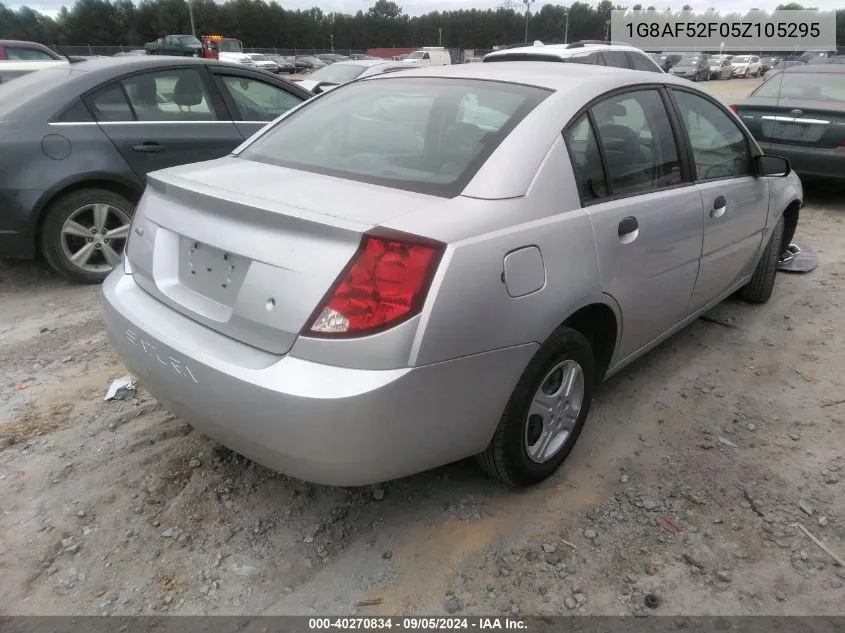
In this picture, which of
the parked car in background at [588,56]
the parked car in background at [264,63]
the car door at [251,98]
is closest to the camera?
the car door at [251,98]

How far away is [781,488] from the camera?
8.57ft

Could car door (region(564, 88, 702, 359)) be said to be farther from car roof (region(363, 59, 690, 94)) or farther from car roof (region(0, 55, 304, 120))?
car roof (region(0, 55, 304, 120))

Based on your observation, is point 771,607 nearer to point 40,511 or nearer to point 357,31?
point 40,511

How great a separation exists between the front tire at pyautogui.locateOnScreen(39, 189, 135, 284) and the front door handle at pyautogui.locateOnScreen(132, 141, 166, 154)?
39cm

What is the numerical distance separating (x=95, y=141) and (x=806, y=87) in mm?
7575

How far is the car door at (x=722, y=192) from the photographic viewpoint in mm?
3254

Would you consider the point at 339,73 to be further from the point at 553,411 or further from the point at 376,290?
the point at 376,290

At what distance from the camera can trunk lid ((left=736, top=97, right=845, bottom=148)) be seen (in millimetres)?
6699

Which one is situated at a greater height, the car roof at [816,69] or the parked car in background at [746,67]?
the car roof at [816,69]

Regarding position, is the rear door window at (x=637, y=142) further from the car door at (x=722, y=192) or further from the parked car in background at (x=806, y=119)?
the parked car in background at (x=806, y=119)

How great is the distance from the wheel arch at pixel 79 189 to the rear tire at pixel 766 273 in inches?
175

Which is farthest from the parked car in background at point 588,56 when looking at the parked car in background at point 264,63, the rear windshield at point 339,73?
the parked car in background at point 264,63

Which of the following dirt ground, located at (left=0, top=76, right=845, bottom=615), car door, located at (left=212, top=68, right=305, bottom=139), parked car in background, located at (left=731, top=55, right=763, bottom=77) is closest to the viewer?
dirt ground, located at (left=0, top=76, right=845, bottom=615)

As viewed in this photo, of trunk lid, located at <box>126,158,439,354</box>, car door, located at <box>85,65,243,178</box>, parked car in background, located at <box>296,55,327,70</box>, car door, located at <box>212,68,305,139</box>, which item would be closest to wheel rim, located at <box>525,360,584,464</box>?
trunk lid, located at <box>126,158,439,354</box>
